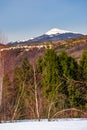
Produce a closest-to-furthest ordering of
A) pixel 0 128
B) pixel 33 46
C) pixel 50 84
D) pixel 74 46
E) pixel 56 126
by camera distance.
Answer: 1. pixel 56 126
2. pixel 0 128
3. pixel 50 84
4. pixel 74 46
5. pixel 33 46

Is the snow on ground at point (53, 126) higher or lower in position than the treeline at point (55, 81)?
higher

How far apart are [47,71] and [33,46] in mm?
82651

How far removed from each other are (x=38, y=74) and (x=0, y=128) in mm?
21183

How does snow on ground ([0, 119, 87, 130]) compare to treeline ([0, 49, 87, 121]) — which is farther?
treeline ([0, 49, 87, 121])

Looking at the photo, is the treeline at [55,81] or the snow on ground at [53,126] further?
the treeline at [55,81]

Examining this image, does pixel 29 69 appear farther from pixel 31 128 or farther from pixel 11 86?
pixel 31 128

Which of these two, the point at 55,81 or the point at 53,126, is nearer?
the point at 53,126

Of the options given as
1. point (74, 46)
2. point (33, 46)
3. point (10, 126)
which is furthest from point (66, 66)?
point (33, 46)

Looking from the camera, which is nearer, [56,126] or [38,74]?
[56,126]

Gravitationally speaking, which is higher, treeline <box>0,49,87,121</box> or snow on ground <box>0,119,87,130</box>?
snow on ground <box>0,119,87,130</box>

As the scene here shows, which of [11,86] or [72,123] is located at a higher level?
[72,123]

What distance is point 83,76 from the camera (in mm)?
29125

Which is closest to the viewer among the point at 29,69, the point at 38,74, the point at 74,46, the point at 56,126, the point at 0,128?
the point at 56,126

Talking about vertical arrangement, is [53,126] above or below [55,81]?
above
